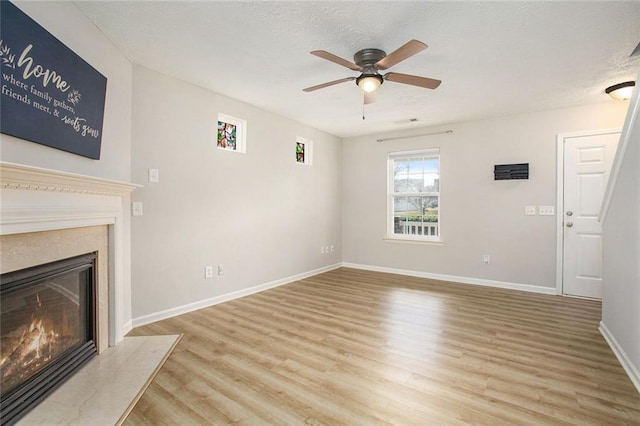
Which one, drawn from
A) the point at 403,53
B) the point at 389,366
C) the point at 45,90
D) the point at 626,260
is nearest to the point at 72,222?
the point at 45,90

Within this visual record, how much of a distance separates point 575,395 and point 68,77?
12.7ft

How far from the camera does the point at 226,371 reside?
2193mm

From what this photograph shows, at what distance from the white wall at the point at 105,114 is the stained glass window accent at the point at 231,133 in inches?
43.4

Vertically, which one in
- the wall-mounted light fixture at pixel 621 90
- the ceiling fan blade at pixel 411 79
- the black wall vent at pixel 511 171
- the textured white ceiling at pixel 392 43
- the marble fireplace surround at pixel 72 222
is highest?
the textured white ceiling at pixel 392 43

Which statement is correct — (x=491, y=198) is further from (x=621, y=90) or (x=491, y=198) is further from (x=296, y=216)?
(x=296, y=216)

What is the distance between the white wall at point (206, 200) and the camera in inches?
121

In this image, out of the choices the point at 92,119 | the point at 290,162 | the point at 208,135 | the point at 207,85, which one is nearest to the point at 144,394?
Answer: the point at 92,119

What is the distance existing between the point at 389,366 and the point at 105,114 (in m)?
3.06

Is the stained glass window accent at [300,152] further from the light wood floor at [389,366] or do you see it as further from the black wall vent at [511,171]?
the black wall vent at [511,171]

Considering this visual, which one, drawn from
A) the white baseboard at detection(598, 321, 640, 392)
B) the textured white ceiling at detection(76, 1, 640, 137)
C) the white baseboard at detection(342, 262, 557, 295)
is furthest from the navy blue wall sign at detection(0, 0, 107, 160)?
the white baseboard at detection(342, 262, 557, 295)

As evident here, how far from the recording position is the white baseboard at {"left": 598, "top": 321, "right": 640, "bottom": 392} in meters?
2.02

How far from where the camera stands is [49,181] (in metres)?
1.75

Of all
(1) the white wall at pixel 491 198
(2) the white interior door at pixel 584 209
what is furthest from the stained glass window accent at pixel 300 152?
(2) the white interior door at pixel 584 209

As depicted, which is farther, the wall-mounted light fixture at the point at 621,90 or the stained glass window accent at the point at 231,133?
the stained glass window accent at the point at 231,133
